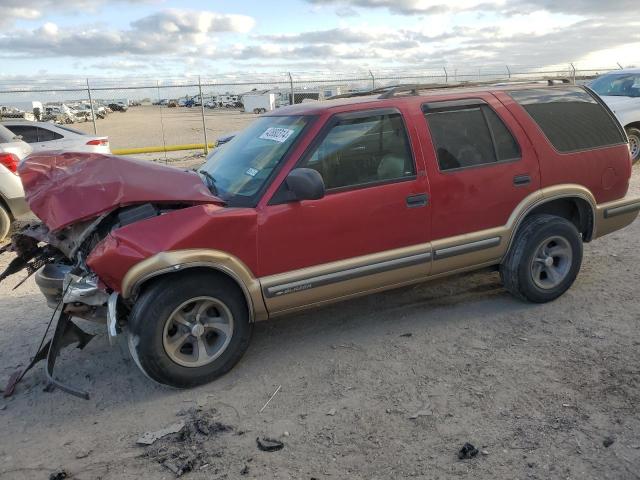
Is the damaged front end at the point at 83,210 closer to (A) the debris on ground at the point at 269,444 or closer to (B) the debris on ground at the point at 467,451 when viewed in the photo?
(A) the debris on ground at the point at 269,444

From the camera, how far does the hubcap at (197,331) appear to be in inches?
139

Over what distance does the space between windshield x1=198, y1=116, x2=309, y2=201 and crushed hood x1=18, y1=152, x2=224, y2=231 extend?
235 mm

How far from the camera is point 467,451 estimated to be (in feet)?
9.46

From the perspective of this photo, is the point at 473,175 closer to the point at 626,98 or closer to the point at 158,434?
the point at 158,434

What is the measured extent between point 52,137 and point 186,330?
7474mm

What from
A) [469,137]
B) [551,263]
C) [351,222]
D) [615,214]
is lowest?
[551,263]

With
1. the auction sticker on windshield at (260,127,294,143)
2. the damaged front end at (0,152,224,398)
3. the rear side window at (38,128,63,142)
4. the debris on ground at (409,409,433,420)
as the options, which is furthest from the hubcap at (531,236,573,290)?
the rear side window at (38,128,63,142)

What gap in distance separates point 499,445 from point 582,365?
3.82 ft

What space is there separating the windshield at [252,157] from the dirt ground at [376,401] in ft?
4.13

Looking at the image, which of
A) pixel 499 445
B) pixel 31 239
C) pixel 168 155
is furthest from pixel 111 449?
pixel 168 155

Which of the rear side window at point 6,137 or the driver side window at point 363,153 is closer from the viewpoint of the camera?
the driver side window at point 363,153

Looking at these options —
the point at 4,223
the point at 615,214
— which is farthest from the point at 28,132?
the point at 615,214

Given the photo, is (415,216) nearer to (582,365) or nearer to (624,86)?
(582,365)

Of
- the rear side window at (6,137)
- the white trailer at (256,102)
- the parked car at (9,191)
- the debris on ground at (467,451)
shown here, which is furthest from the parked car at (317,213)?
the white trailer at (256,102)
